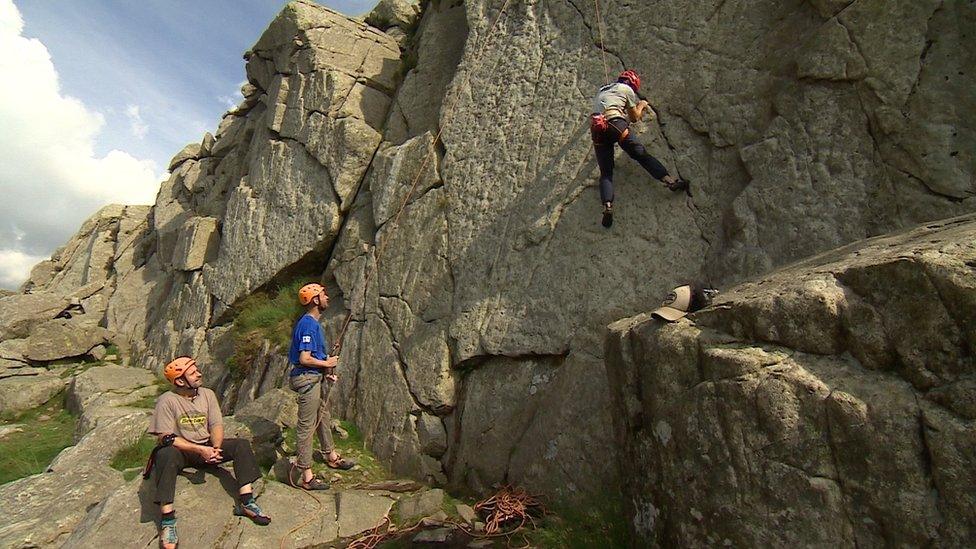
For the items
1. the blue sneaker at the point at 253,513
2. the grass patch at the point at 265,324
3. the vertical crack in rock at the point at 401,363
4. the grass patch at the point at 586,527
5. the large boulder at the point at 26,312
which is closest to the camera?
the grass patch at the point at 586,527

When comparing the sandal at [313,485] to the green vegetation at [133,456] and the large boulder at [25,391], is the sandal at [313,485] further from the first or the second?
the large boulder at [25,391]

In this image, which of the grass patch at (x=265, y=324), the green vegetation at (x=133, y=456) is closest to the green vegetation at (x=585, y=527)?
the green vegetation at (x=133, y=456)

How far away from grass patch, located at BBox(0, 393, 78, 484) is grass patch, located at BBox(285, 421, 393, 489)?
19.4 ft

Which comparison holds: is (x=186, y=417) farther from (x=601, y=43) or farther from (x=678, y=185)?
(x=601, y=43)

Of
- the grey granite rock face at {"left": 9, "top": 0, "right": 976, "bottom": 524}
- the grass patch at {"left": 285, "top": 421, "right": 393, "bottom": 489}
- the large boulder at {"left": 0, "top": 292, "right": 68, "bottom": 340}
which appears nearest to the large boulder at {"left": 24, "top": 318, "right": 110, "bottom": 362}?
the large boulder at {"left": 0, "top": 292, "right": 68, "bottom": 340}

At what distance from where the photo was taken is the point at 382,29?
693 inches

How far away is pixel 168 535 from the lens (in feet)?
21.1

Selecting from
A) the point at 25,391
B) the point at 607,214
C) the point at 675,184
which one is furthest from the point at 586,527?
the point at 25,391

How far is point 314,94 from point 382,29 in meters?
3.98

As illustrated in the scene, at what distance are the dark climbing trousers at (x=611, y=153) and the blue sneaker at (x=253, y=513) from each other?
6403mm

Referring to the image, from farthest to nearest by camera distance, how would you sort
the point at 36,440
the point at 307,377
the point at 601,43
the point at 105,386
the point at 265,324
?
the point at 105,386
the point at 265,324
the point at 36,440
the point at 601,43
the point at 307,377

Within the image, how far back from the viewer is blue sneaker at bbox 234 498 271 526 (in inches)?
275

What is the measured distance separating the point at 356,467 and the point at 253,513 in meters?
2.19

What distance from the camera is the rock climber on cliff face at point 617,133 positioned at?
26.0 feet
